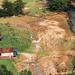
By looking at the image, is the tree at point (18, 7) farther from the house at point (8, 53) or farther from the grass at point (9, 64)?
the grass at point (9, 64)

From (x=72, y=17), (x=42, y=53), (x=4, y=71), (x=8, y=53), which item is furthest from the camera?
(x=72, y=17)

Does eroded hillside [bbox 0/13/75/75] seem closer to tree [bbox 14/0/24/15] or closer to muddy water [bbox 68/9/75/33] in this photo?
muddy water [bbox 68/9/75/33]

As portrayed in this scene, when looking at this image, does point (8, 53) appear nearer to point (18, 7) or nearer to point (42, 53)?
point (42, 53)

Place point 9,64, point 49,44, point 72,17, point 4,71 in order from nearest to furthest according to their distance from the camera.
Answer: point 4,71 → point 9,64 → point 49,44 → point 72,17

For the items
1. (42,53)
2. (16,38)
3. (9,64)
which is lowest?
(42,53)

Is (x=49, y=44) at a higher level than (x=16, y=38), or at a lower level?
lower

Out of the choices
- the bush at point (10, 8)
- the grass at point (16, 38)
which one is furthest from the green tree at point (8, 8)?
the grass at point (16, 38)

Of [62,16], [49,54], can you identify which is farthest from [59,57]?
[62,16]

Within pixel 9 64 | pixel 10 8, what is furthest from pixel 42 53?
pixel 10 8
